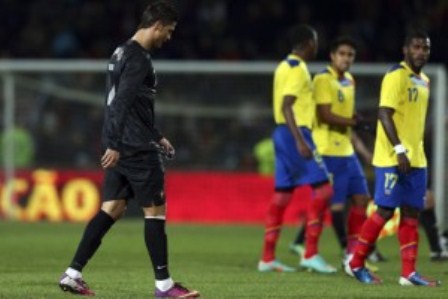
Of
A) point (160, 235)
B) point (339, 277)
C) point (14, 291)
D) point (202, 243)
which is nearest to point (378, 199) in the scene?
point (339, 277)

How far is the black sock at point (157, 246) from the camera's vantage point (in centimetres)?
937

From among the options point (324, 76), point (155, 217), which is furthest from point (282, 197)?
point (155, 217)

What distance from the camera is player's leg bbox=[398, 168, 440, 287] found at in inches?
412

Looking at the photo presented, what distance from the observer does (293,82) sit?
11.9m

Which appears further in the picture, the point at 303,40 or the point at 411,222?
the point at 303,40

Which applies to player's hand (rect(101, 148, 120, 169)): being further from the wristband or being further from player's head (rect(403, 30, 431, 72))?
player's head (rect(403, 30, 431, 72))

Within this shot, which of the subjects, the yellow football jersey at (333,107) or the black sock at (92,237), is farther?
the yellow football jersey at (333,107)

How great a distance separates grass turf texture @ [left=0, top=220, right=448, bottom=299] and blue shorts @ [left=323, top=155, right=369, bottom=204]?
2.61 ft

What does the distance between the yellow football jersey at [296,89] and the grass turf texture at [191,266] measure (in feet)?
4.79

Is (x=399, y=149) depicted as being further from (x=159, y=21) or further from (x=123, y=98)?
(x=123, y=98)

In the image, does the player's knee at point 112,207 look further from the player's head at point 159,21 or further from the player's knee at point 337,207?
the player's knee at point 337,207

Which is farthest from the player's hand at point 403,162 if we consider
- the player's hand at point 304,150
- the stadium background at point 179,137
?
the stadium background at point 179,137

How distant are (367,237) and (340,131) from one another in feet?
7.02

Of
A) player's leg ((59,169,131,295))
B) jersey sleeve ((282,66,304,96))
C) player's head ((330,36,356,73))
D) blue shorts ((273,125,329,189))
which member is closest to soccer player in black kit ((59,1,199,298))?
player's leg ((59,169,131,295))
